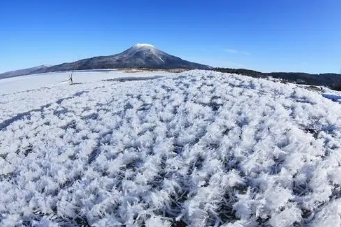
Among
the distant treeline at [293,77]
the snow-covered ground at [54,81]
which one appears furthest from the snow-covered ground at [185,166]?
the snow-covered ground at [54,81]

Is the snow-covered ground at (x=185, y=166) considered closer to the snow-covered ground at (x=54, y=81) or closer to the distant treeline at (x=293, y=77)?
the distant treeline at (x=293, y=77)

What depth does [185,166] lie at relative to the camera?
9.17 metres

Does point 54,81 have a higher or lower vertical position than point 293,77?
lower

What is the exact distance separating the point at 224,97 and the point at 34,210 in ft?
31.9

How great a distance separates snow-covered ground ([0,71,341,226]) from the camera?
7406mm

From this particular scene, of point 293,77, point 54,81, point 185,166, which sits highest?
point 293,77

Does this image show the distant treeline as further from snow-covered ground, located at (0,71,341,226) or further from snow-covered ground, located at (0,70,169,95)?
snow-covered ground, located at (0,71,341,226)

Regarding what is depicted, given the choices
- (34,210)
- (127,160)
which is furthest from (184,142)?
(34,210)

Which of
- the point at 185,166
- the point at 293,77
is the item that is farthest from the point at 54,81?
the point at 293,77

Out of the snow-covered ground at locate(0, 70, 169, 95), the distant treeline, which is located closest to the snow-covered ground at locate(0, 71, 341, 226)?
the distant treeline

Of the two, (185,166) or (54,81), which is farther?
(54,81)

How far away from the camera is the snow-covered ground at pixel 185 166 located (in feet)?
24.3

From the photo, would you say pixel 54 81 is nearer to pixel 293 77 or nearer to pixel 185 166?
pixel 185 166

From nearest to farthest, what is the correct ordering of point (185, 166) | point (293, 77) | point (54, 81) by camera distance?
point (185, 166), point (54, 81), point (293, 77)
